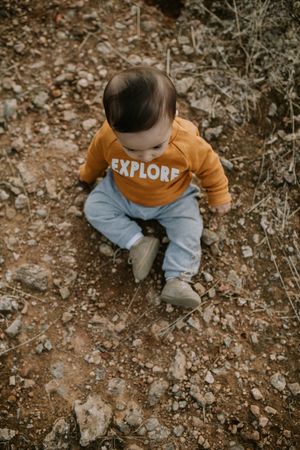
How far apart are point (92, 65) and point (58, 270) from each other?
141 cm

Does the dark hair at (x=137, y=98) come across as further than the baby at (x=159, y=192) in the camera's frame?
No

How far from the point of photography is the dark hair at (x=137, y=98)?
1.77m

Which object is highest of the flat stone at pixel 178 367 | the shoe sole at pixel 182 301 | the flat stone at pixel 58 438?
the shoe sole at pixel 182 301

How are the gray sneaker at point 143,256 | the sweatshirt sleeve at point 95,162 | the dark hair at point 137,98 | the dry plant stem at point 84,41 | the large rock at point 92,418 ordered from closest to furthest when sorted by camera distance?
the dark hair at point 137,98
the large rock at point 92,418
the sweatshirt sleeve at point 95,162
the gray sneaker at point 143,256
the dry plant stem at point 84,41

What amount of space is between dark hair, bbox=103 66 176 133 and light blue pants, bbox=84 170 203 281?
767 mm

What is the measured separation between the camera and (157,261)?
8.52 ft

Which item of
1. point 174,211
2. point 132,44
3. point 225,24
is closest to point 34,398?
point 174,211

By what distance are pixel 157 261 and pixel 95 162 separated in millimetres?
674

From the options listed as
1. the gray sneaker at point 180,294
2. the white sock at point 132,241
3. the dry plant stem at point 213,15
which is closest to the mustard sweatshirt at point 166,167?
the white sock at point 132,241

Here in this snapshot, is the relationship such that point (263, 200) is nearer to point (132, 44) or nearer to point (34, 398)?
point (132, 44)

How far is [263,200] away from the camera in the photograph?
2744 mm

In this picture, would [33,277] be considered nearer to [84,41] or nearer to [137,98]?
[137,98]

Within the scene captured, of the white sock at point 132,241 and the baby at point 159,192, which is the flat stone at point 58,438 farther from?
the white sock at point 132,241

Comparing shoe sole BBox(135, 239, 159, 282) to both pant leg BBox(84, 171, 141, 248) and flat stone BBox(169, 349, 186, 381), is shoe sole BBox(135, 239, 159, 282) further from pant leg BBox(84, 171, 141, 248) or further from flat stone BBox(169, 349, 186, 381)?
flat stone BBox(169, 349, 186, 381)
